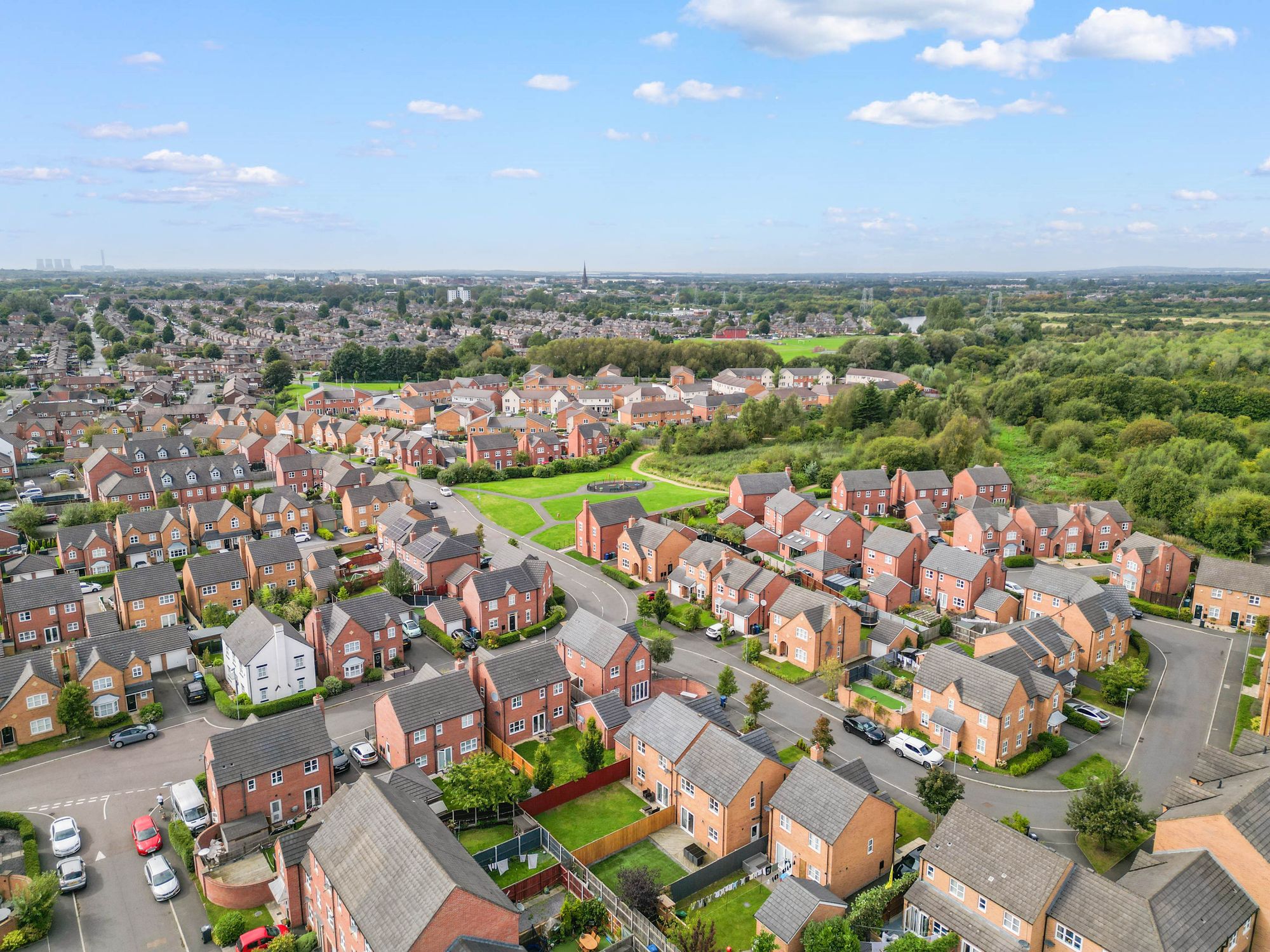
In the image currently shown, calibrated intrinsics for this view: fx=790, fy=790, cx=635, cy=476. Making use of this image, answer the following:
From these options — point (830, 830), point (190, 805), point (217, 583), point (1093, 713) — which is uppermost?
point (217, 583)

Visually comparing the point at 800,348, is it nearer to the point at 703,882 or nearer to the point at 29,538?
the point at 29,538

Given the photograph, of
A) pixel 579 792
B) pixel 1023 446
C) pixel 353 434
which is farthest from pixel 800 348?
pixel 579 792

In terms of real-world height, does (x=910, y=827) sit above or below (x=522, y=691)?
below

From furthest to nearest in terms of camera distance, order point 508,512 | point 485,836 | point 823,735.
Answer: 1. point 508,512
2. point 823,735
3. point 485,836

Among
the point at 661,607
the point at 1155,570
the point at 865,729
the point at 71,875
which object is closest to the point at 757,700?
the point at 865,729

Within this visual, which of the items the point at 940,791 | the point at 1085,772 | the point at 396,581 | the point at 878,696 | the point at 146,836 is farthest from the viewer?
the point at 396,581

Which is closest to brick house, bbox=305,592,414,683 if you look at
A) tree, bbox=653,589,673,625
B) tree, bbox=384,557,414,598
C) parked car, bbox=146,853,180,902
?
tree, bbox=384,557,414,598

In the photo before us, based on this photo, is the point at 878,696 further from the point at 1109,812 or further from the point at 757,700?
the point at 1109,812

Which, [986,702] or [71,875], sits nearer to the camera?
[71,875]
